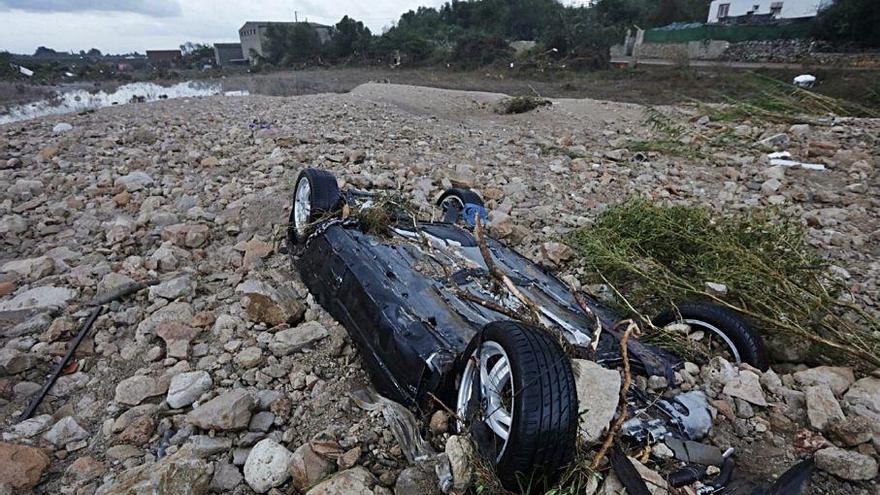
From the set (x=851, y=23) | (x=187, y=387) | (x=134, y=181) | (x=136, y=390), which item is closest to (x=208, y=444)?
(x=187, y=387)

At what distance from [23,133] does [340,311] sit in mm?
8049

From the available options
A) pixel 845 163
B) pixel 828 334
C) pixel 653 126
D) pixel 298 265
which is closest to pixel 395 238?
pixel 298 265

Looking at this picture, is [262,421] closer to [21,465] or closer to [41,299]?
[21,465]

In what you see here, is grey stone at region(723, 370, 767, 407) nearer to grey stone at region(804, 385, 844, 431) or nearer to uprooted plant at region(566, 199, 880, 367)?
grey stone at region(804, 385, 844, 431)

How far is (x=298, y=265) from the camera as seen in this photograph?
2863 mm

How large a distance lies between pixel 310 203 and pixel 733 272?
2.51 metres

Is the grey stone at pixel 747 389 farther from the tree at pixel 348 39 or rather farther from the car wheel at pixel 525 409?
Result: the tree at pixel 348 39

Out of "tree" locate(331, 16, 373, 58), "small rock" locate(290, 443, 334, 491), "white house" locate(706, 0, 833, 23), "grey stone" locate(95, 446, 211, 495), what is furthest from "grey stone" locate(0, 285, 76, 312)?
"tree" locate(331, 16, 373, 58)

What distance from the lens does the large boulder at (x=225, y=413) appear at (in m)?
1.85

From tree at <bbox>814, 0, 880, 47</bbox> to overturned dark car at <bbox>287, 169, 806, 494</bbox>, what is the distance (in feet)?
78.0

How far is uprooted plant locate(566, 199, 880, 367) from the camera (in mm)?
2336

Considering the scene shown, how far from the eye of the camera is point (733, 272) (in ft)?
8.58

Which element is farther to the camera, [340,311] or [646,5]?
[646,5]

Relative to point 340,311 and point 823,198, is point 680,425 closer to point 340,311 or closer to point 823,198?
point 340,311
